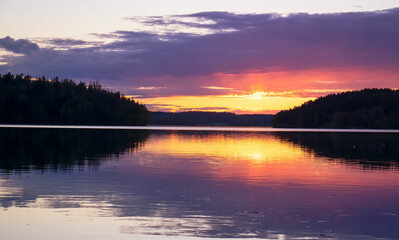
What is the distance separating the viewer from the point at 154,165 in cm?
3862

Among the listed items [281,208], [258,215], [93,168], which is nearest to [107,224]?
[258,215]

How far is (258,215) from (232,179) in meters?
11.3

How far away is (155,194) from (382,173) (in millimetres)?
19622

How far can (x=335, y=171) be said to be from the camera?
36.3 meters

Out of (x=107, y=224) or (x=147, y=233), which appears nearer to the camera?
(x=147, y=233)

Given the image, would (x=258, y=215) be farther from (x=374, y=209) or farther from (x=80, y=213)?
(x=80, y=213)

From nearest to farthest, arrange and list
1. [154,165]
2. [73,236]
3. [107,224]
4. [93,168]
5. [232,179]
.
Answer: [73,236]
[107,224]
[232,179]
[93,168]
[154,165]

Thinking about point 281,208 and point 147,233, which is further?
point 281,208

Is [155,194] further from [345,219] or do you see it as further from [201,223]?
[345,219]

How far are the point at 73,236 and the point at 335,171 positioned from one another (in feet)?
81.8

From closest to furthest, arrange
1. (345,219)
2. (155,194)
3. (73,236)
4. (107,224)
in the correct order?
1. (73,236)
2. (107,224)
3. (345,219)
4. (155,194)

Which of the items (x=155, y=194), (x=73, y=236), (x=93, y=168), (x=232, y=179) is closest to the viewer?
(x=73, y=236)

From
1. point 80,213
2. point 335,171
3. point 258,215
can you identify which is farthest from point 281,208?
point 335,171

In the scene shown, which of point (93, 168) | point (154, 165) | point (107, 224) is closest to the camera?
point (107, 224)
